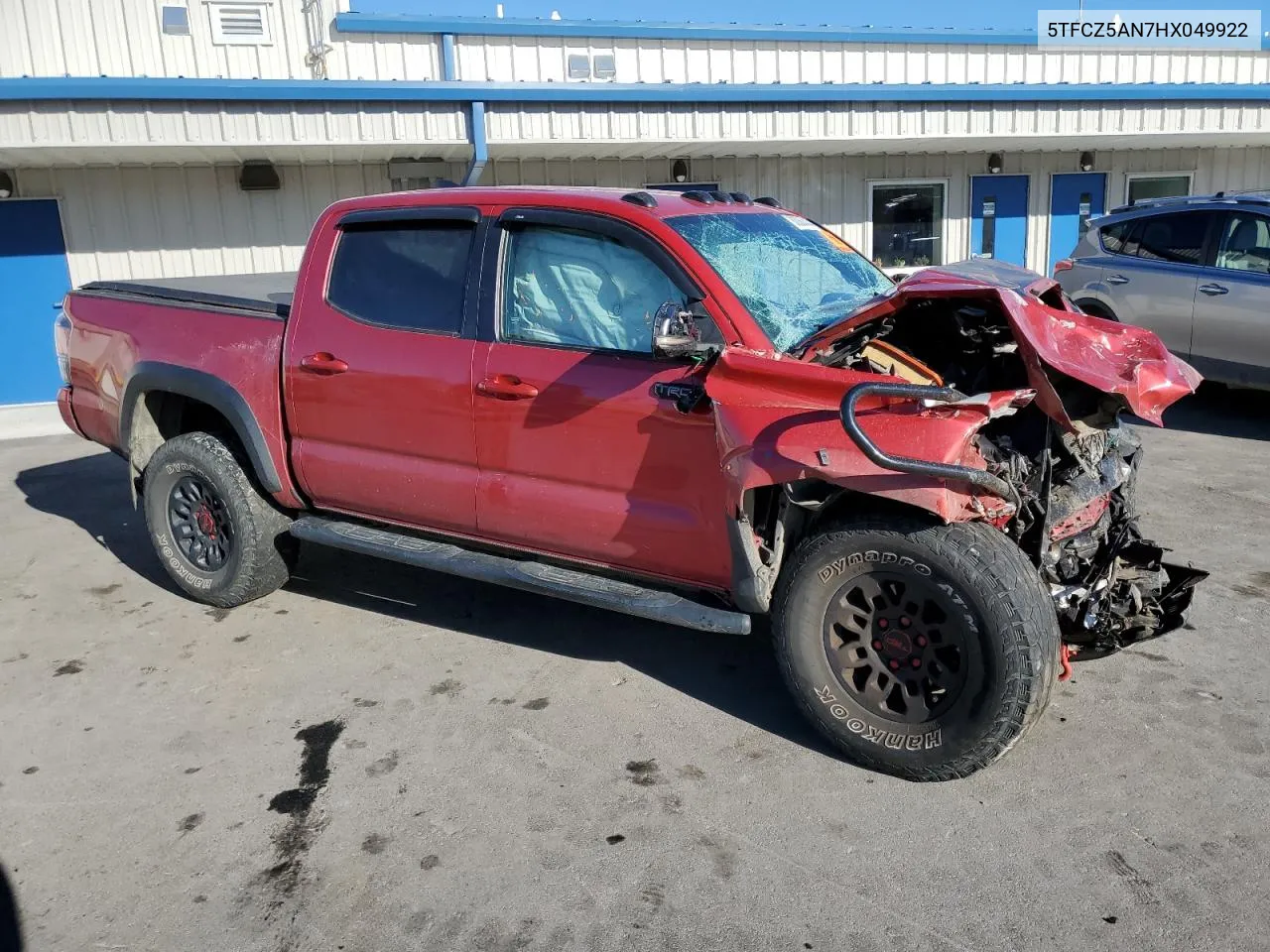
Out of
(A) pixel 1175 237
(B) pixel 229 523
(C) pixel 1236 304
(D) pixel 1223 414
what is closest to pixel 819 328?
(B) pixel 229 523

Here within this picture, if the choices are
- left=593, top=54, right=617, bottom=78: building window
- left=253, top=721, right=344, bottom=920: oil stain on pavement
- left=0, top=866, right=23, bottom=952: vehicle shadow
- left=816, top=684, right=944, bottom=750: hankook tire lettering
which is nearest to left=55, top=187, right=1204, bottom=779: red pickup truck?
left=816, top=684, right=944, bottom=750: hankook tire lettering

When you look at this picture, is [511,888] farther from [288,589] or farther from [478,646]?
[288,589]

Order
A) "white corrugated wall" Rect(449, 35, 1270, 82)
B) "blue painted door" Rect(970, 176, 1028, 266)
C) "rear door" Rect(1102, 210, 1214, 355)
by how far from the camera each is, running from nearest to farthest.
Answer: "rear door" Rect(1102, 210, 1214, 355), "white corrugated wall" Rect(449, 35, 1270, 82), "blue painted door" Rect(970, 176, 1028, 266)

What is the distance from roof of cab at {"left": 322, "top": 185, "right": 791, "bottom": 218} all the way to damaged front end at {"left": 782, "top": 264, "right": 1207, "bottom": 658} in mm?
909

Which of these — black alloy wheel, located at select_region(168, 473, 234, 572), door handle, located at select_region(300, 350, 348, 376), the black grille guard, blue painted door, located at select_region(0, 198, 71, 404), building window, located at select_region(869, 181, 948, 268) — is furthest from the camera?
building window, located at select_region(869, 181, 948, 268)

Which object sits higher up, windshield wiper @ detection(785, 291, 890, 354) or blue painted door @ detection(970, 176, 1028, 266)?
blue painted door @ detection(970, 176, 1028, 266)

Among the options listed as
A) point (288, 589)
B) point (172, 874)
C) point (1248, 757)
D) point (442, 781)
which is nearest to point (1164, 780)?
point (1248, 757)

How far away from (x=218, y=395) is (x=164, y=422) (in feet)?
2.93

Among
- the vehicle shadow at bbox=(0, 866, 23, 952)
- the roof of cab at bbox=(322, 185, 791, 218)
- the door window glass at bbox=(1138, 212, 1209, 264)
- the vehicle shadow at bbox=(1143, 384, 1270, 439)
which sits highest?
the roof of cab at bbox=(322, 185, 791, 218)

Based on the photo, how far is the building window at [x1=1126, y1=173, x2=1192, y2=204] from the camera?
15.7m

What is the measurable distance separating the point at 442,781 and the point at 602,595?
892 mm

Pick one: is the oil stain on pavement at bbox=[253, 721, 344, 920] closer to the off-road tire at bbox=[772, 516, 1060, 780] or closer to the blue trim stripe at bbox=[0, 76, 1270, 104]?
the off-road tire at bbox=[772, 516, 1060, 780]

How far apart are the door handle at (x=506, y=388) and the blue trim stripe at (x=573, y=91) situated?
22.3 ft

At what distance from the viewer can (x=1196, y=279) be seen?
848 cm
